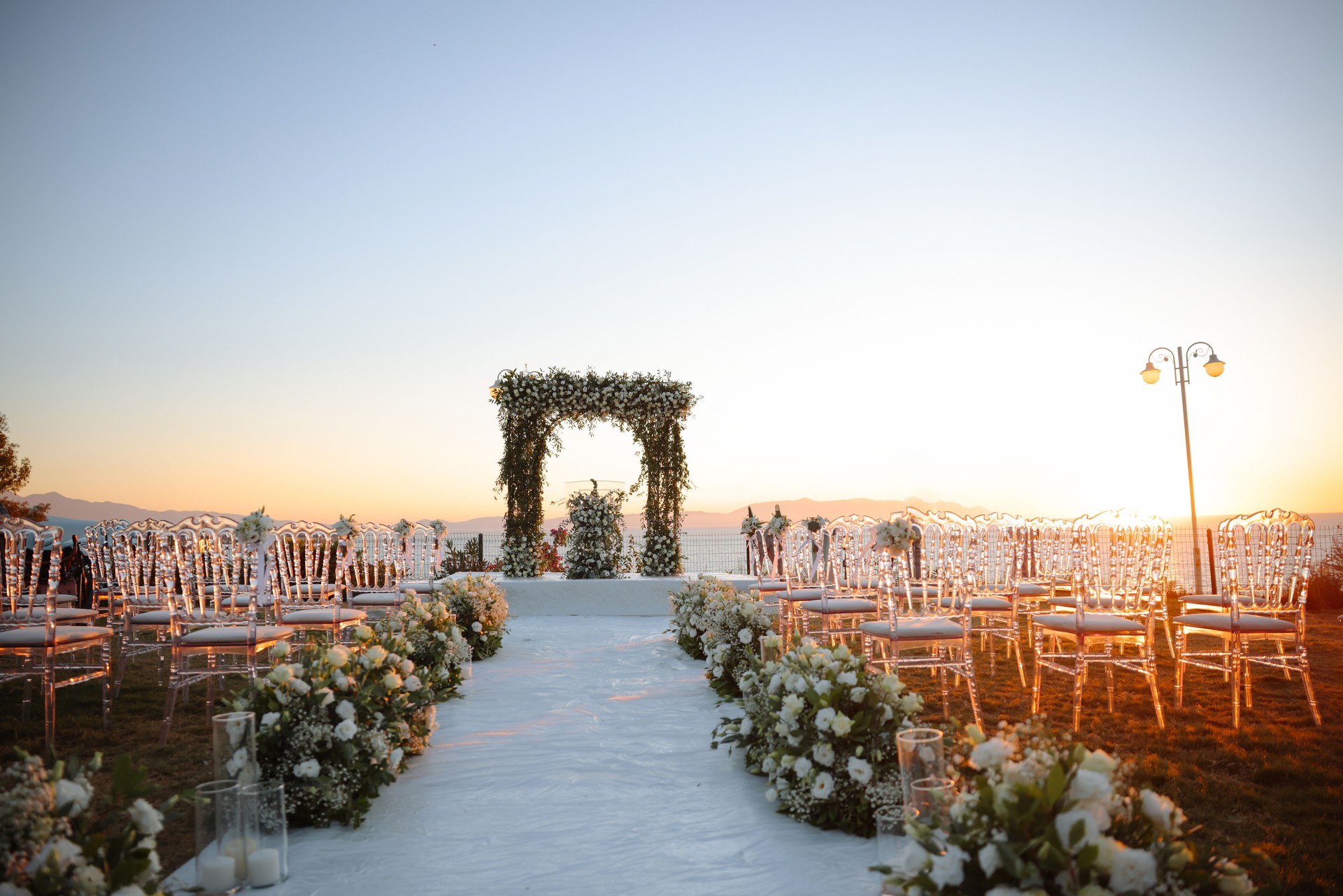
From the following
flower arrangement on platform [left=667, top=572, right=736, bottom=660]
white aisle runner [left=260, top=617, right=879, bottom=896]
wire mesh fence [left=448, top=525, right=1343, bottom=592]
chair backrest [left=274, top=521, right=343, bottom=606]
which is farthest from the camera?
wire mesh fence [left=448, top=525, right=1343, bottom=592]

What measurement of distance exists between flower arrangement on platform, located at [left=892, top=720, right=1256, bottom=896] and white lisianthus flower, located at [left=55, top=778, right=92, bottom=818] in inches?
73.0

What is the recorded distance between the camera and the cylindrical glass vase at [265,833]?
2.53 metres

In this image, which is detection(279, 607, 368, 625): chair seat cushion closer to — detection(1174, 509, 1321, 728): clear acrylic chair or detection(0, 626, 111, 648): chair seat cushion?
detection(0, 626, 111, 648): chair seat cushion

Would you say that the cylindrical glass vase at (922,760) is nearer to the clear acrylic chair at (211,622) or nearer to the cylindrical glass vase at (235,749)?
the cylindrical glass vase at (235,749)

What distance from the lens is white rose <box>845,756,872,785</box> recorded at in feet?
9.49

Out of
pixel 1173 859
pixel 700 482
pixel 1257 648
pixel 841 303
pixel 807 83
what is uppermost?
pixel 807 83

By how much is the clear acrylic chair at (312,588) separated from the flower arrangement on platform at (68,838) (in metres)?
3.89

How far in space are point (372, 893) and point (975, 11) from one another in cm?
924

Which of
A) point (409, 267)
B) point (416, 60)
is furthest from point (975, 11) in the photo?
point (409, 267)

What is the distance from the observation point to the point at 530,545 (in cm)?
1255

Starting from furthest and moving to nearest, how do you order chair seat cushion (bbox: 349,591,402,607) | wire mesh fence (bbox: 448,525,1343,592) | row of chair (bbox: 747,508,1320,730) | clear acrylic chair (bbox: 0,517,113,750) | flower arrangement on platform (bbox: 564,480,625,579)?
1. wire mesh fence (bbox: 448,525,1343,592)
2. flower arrangement on platform (bbox: 564,480,625,579)
3. chair seat cushion (bbox: 349,591,402,607)
4. row of chair (bbox: 747,508,1320,730)
5. clear acrylic chair (bbox: 0,517,113,750)

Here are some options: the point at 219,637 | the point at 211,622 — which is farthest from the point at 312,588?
the point at 219,637

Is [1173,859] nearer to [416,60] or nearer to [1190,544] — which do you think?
[416,60]

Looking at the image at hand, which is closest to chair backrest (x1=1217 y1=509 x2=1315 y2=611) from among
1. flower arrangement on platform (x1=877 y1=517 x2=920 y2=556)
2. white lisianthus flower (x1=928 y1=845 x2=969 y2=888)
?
flower arrangement on platform (x1=877 y1=517 x2=920 y2=556)
